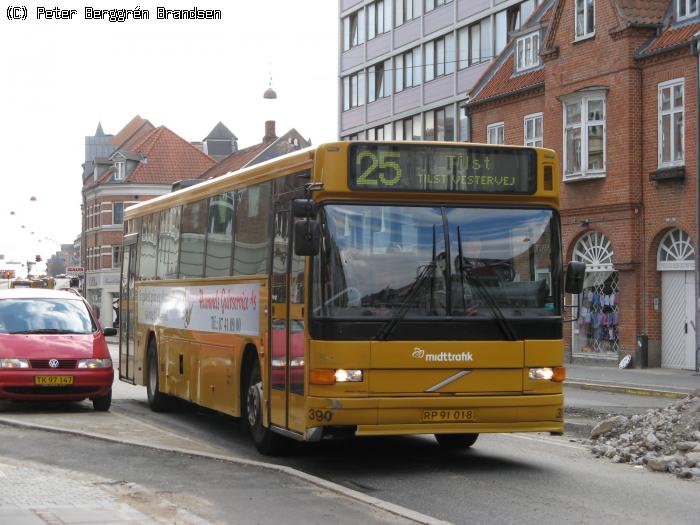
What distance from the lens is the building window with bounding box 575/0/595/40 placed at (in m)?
35.5

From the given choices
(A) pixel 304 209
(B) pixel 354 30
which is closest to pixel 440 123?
(B) pixel 354 30

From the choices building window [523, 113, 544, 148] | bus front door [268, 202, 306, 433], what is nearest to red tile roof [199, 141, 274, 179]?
building window [523, 113, 544, 148]

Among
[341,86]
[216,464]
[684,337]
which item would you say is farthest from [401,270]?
[341,86]

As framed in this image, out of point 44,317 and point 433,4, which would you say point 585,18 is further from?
point 44,317

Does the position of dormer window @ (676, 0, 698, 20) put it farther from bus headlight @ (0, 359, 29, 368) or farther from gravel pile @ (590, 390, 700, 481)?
bus headlight @ (0, 359, 29, 368)

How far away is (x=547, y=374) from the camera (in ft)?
37.6

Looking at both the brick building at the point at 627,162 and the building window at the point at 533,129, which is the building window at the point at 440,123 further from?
the brick building at the point at 627,162

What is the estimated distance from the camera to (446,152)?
456 inches

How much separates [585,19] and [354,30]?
2532cm

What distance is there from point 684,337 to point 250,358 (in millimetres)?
21551

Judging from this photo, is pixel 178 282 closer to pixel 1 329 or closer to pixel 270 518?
pixel 1 329

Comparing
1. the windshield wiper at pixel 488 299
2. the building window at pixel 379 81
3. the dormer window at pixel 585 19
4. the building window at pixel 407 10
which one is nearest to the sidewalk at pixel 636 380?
the dormer window at pixel 585 19

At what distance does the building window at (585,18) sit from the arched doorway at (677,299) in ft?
21.6

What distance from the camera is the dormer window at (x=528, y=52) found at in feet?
132
